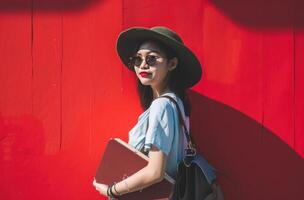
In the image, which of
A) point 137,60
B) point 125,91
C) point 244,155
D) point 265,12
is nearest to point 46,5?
point 125,91

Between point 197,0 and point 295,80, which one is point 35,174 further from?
point 295,80

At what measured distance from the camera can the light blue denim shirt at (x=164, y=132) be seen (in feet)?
6.94

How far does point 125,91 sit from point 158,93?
0.36 m

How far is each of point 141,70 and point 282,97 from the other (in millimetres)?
761

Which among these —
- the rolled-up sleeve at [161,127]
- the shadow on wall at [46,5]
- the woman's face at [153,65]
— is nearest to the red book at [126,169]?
the rolled-up sleeve at [161,127]

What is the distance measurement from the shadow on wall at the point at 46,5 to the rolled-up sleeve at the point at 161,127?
2.74 feet

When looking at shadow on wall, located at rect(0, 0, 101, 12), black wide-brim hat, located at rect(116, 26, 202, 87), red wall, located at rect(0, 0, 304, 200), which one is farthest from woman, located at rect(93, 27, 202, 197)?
shadow on wall, located at rect(0, 0, 101, 12)

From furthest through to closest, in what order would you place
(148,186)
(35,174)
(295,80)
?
1. (35,174)
2. (295,80)
3. (148,186)

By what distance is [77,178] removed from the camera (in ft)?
9.09

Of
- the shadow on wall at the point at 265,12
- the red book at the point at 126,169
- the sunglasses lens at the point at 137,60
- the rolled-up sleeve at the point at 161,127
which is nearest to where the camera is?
the rolled-up sleeve at the point at 161,127

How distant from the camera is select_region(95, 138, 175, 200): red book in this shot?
2.21m

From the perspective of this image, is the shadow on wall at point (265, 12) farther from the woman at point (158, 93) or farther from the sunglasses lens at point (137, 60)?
the sunglasses lens at point (137, 60)

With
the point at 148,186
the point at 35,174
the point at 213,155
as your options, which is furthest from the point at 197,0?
the point at 35,174

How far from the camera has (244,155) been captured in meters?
2.65
